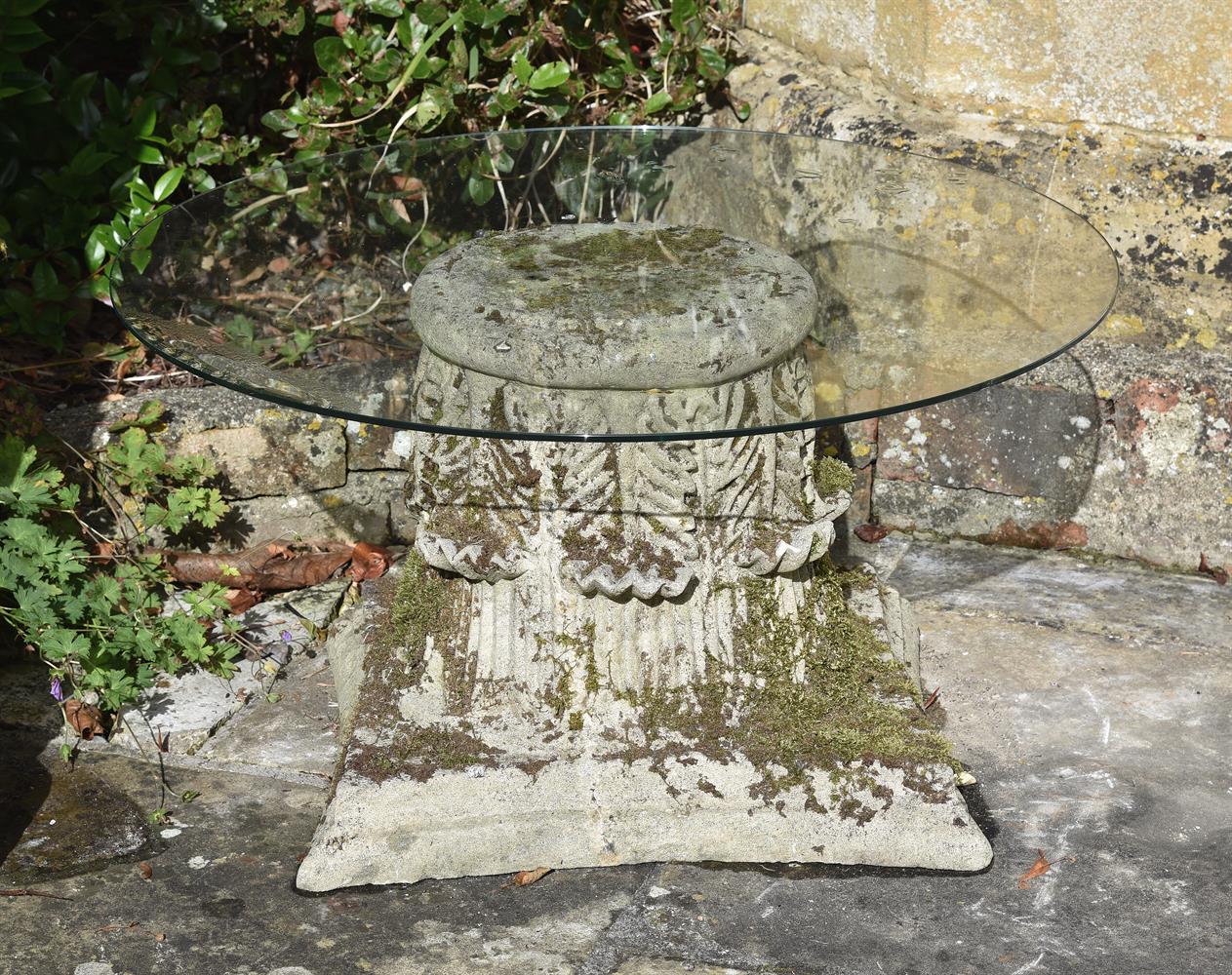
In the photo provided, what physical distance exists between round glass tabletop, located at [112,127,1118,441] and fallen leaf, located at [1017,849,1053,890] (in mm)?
940

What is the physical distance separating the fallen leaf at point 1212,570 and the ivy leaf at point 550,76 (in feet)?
6.55

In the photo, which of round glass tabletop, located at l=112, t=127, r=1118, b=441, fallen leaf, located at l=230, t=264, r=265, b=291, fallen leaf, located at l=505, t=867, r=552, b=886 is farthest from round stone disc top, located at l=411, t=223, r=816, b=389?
fallen leaf, located at l=505, t=867, r=552, b=886

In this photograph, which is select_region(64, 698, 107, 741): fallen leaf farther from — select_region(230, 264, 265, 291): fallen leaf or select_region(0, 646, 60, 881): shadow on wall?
select_region(230, 264, 265, 291): fallen leaf

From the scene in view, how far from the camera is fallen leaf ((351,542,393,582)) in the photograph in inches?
145

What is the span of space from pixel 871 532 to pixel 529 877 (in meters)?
1.57

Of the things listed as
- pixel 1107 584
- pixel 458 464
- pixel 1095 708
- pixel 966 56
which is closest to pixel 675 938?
pixel 458 464

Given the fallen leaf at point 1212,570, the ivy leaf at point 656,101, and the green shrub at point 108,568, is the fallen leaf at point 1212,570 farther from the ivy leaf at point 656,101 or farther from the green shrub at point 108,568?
the green shrub at point 108,568

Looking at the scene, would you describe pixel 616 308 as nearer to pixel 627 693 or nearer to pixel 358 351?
pixel 358 351

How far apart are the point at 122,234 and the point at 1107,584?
2585 millimetres

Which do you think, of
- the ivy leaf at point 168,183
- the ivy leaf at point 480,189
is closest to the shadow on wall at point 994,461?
the ivy leaf at point 480,189

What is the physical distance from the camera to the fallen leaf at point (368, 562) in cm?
368

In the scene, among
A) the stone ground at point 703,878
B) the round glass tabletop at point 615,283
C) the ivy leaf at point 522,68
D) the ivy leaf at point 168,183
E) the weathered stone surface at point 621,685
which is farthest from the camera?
the ivy leaf at point 522,68

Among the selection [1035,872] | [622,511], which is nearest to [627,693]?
[622,511]

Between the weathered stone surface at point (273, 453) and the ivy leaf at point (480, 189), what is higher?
the ivy leaf at point (480, 189)
